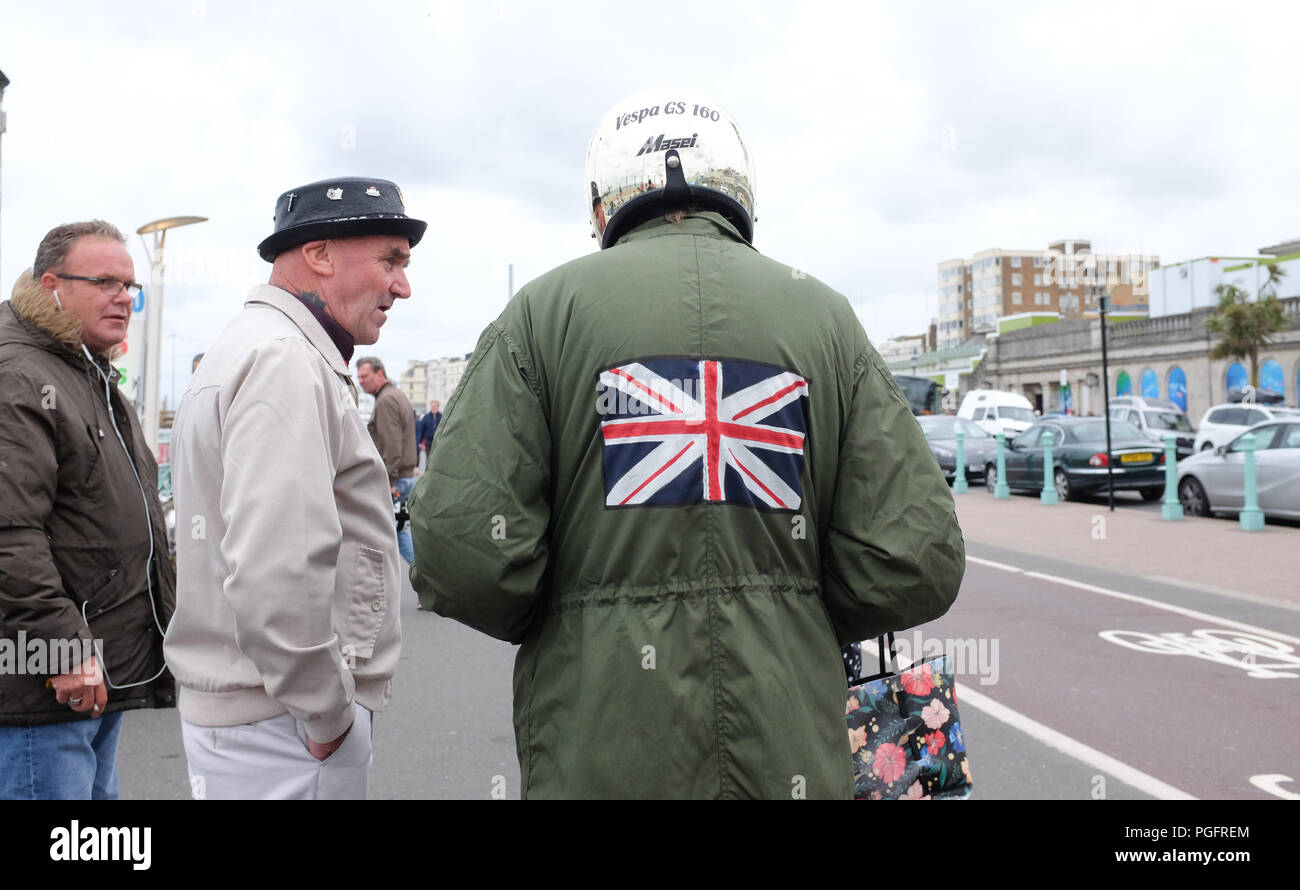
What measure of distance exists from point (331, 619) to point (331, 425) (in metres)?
0.39

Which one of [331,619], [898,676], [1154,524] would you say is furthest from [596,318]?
[1154,524]

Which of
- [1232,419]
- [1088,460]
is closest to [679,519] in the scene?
[1088,460]

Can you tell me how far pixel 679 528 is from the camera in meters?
1.84

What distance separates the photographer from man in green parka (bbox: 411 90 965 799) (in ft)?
5.91

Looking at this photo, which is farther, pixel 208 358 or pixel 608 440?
pixel 208 358

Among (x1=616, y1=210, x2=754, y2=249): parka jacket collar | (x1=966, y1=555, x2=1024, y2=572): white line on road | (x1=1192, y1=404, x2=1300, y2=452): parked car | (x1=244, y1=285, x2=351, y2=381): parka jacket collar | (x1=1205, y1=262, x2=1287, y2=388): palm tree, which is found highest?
(x1=1205, y1=262, x2=1287, y2=388): palm tree

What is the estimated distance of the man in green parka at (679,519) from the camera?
1802 mm

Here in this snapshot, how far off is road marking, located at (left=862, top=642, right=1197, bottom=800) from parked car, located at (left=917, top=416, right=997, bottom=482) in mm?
17334

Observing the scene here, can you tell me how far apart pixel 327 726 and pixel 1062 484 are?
18.9 metres

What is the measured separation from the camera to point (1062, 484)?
19.4 meters

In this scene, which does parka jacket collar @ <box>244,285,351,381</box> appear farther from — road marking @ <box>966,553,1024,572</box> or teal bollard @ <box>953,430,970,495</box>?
teal bollard @ <box>953,430,970,495</box>

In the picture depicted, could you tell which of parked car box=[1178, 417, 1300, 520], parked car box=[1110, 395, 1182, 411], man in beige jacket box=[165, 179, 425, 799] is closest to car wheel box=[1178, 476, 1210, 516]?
parked car box=[1178, 417, 1300, 520]

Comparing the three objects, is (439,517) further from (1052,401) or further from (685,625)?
(1052,401)

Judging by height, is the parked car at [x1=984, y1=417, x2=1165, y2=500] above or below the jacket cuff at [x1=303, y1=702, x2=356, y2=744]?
above
